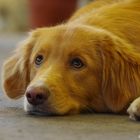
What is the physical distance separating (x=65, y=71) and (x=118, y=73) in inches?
12.2

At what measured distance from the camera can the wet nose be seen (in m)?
3.26

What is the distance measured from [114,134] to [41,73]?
68 cm

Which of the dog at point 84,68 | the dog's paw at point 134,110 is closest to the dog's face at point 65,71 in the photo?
the dog at point 84,68

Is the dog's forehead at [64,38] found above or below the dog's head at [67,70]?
above

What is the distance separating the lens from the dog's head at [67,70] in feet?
11.0

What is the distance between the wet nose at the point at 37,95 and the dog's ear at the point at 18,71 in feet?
1.57

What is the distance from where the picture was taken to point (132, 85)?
11.7 ft

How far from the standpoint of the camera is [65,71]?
3.48 meters

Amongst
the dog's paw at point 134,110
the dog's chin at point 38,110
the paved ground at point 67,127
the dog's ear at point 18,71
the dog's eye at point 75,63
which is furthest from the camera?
the dog's ear at point 18,71

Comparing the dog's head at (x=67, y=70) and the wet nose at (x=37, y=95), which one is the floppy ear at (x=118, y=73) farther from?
the wet nose at (x=37, y=95)

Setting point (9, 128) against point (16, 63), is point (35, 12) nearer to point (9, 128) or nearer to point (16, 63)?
point (16, 63)

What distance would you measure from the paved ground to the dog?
77mm

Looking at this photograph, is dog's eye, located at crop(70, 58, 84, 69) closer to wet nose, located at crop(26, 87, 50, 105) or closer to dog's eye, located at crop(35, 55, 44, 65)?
dog's eye, located at crop(35, 55, 44, 65)

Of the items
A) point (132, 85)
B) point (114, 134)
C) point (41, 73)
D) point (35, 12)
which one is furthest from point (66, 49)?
point (35, 12)
